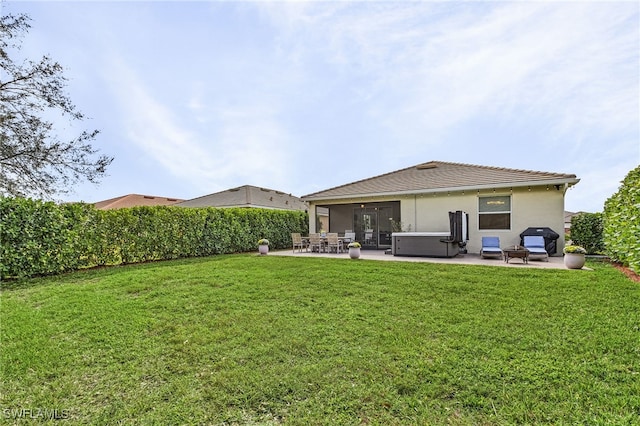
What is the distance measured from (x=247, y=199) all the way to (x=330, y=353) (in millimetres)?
20604

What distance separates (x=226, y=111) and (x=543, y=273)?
1212 centimetres

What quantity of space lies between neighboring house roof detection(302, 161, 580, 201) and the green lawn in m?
5.89

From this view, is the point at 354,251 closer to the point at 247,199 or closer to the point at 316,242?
the point at 316,242

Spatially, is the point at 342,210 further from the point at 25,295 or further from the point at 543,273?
the point at 25,295

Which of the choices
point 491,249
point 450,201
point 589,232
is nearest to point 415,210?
point 450,201

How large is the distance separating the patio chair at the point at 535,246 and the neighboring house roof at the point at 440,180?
2.06 meters

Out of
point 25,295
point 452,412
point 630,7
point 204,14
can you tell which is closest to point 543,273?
point 630,7

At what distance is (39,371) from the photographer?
3.30 metres

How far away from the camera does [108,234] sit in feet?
31.8

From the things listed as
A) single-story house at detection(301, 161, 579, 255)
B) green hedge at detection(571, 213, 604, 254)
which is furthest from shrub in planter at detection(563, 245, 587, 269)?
green hedge at detection(571, 213, 604, 254)

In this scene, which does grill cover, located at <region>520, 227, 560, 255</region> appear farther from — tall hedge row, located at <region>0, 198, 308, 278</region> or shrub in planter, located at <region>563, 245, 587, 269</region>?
tall hedge row, located at <region>0, 198, 308, 278</region>

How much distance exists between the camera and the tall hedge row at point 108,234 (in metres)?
7.54

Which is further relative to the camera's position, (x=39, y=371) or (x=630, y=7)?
(x=630, y=7)

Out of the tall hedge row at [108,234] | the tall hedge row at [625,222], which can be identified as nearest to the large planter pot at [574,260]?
the tall hedge row at [625,222]
